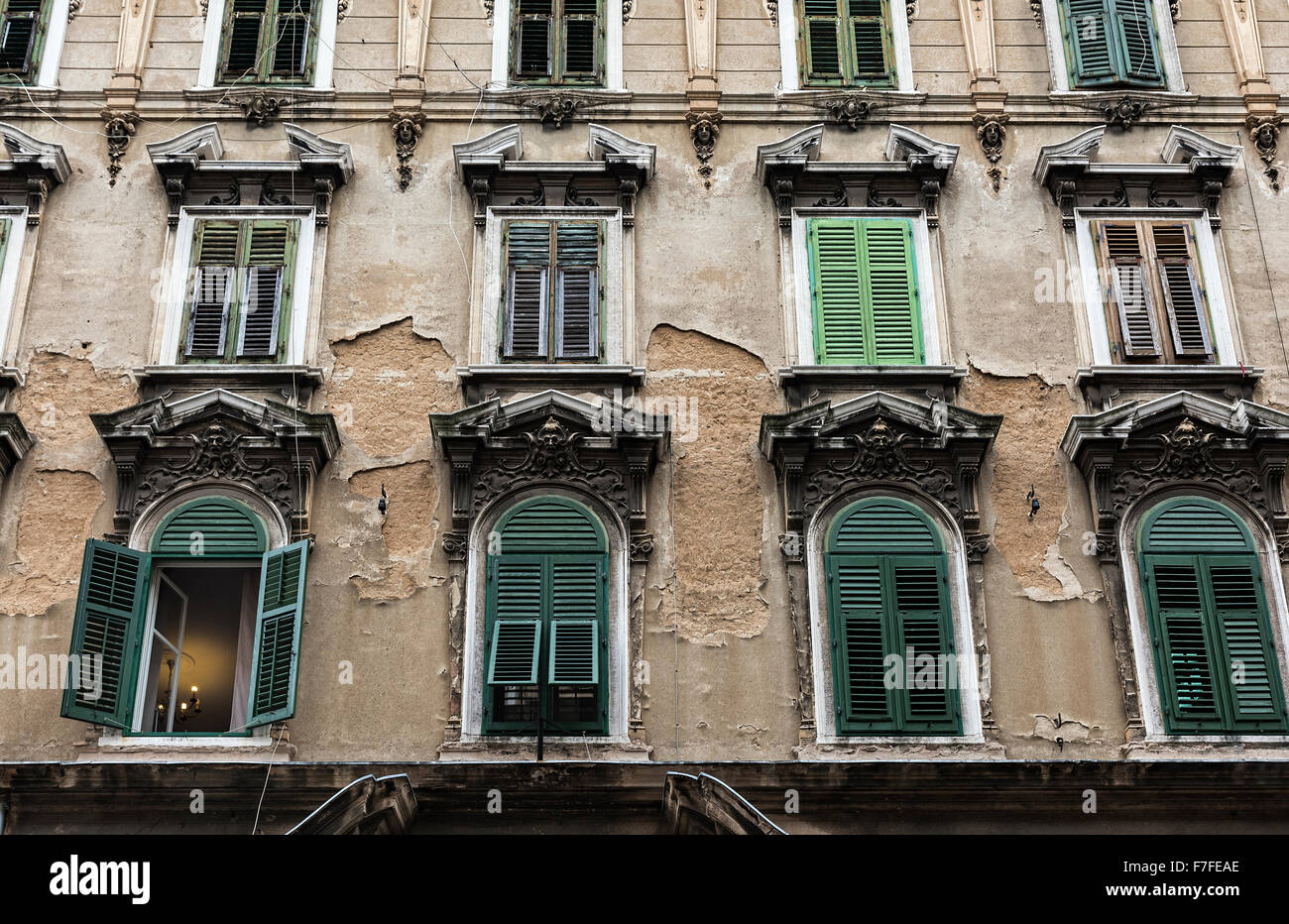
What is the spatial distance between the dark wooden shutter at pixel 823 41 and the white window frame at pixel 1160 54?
2.03 metres

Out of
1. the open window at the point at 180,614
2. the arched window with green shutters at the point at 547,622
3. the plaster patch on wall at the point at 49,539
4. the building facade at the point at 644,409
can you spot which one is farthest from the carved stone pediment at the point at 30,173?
the arched window with green shutters at the point at 547,622

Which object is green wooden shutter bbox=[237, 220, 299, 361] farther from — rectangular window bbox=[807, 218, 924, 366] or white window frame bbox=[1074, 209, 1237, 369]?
white window frame bbox=[1074, 209, 1237, 369]

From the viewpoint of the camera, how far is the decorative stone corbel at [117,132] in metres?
15.1

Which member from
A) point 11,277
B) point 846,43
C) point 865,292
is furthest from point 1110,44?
point 11,277

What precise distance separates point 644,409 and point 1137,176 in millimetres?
5138

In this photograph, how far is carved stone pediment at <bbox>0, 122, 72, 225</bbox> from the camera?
14.7 m

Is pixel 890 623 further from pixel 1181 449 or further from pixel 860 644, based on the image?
pixel 1181 449

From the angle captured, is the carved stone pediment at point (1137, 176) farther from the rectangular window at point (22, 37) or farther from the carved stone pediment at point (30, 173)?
the rectangular window at point (22, 37)

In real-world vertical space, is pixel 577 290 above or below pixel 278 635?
above

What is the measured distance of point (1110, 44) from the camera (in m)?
15.8

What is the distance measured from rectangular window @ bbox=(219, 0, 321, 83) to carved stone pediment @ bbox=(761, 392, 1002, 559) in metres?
5.96

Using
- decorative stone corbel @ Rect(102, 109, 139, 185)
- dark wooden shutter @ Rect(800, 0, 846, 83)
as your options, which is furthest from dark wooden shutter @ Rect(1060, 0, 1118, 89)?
decorative stone corbel @ Rect(102, 109, 139, 185)

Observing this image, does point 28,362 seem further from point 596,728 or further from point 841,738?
point 841,738
